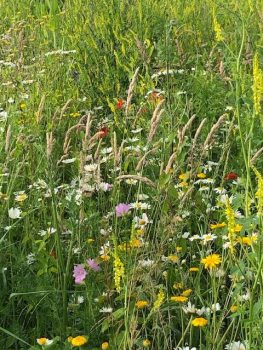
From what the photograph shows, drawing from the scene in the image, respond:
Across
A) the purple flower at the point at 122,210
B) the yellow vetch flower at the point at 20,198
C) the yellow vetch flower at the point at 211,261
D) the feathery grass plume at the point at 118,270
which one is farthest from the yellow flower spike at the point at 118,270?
the yellow vetch flower at the point at 20,198

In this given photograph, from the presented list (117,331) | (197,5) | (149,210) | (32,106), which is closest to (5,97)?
(32,106)

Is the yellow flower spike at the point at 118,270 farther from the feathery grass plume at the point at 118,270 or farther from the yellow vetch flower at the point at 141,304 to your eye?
the yellow vetch flower at the point at 141,304

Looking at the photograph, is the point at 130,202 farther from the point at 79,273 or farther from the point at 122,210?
the point at 79,273

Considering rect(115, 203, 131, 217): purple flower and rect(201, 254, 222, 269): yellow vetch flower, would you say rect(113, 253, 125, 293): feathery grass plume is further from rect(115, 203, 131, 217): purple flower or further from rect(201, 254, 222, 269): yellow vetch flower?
rect(115, 203, 131, 217): purple flower

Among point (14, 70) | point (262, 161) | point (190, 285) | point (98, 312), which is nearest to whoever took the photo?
point (98, 312)

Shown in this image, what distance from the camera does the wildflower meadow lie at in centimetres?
178

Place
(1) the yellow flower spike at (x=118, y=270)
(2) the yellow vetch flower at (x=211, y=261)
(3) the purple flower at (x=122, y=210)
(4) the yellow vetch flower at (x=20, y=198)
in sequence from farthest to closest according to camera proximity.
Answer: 1. (4) the yellow vetch flower at (x=20, y=198)
2. (3) the purple flower at (x=122, y=210)
3. (2) the yellow vetch flower at (x=211, y=261)
4. (1) the yellow flower spike at (x=118, y=270)

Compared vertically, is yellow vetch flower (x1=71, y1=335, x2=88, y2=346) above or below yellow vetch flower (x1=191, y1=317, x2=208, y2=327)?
below

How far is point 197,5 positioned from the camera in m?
4.45

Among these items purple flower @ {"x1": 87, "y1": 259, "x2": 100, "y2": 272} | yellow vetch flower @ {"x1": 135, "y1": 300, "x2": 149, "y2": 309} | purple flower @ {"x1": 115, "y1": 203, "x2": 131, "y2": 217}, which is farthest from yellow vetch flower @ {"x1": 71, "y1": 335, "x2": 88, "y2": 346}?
purple flower @ {"x1": 115, "y1": 203, "x2": 131, "y2": 217}

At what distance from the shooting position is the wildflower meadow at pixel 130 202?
69.9 inches

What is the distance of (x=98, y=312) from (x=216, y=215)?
2.09 ft

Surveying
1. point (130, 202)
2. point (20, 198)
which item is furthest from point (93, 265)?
point (130, 202)

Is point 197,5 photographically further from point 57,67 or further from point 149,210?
point 149,210
